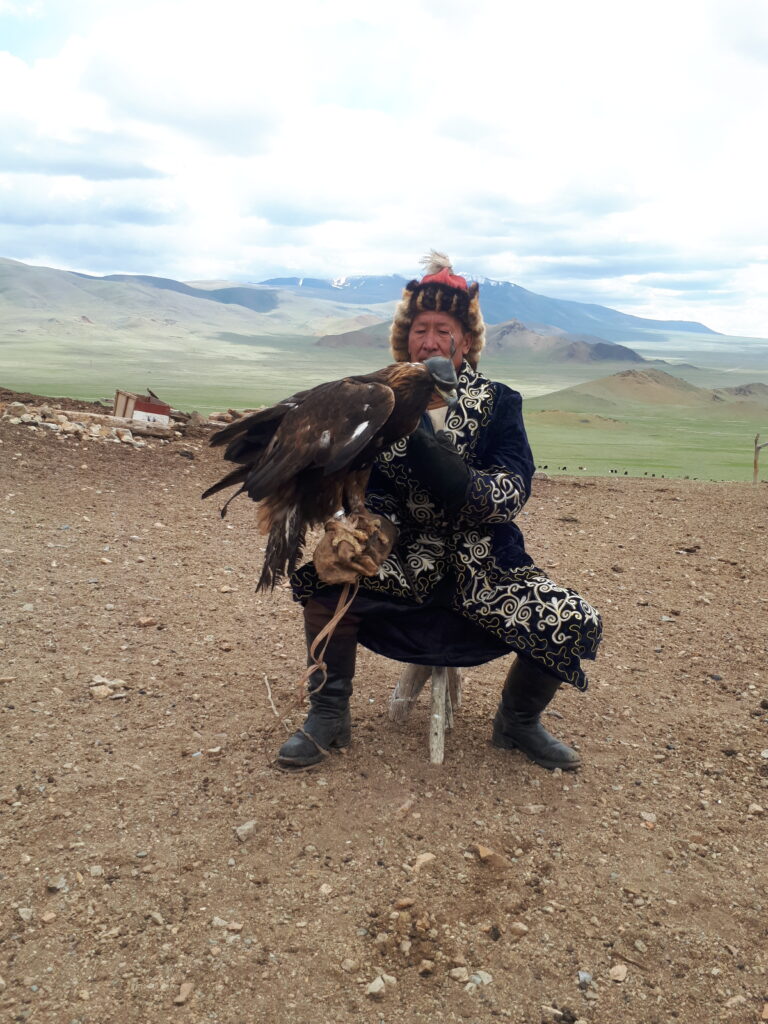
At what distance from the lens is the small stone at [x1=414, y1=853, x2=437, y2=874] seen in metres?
2.30

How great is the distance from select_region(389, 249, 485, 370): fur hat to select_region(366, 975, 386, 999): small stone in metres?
2.03

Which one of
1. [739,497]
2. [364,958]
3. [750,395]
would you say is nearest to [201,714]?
[364,958]

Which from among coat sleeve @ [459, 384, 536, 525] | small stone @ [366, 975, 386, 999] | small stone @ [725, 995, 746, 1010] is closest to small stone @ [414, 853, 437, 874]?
small stone @ [366, 975, 386, 999]

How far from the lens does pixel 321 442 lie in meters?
2.37

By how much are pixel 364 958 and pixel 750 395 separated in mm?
21190

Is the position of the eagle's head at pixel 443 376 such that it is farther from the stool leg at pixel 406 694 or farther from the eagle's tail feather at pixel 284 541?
the stool leg at pixel 406 694

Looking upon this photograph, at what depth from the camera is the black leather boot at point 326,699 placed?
9.17 ft

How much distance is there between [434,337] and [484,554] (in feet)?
2.61

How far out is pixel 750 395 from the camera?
807 inches

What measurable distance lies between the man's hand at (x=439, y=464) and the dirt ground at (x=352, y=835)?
860mm

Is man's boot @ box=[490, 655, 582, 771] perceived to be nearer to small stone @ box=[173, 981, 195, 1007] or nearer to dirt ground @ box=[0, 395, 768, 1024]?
dirt ground @ box=[0, 395, 768, 1024]

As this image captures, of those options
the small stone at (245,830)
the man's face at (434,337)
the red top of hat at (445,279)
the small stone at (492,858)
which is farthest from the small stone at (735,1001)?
the red top of hat at (445,279)

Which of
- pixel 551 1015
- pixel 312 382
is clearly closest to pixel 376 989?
pixel 551 1015

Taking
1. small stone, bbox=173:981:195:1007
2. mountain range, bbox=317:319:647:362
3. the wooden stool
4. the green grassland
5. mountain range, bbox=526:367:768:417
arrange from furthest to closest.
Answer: mountain range, bbox=317:319:647:362, mountain range, bbox=526:367:768:417, the green grassland, the wooden stool, small stone, bbox=173:981:195:1007
